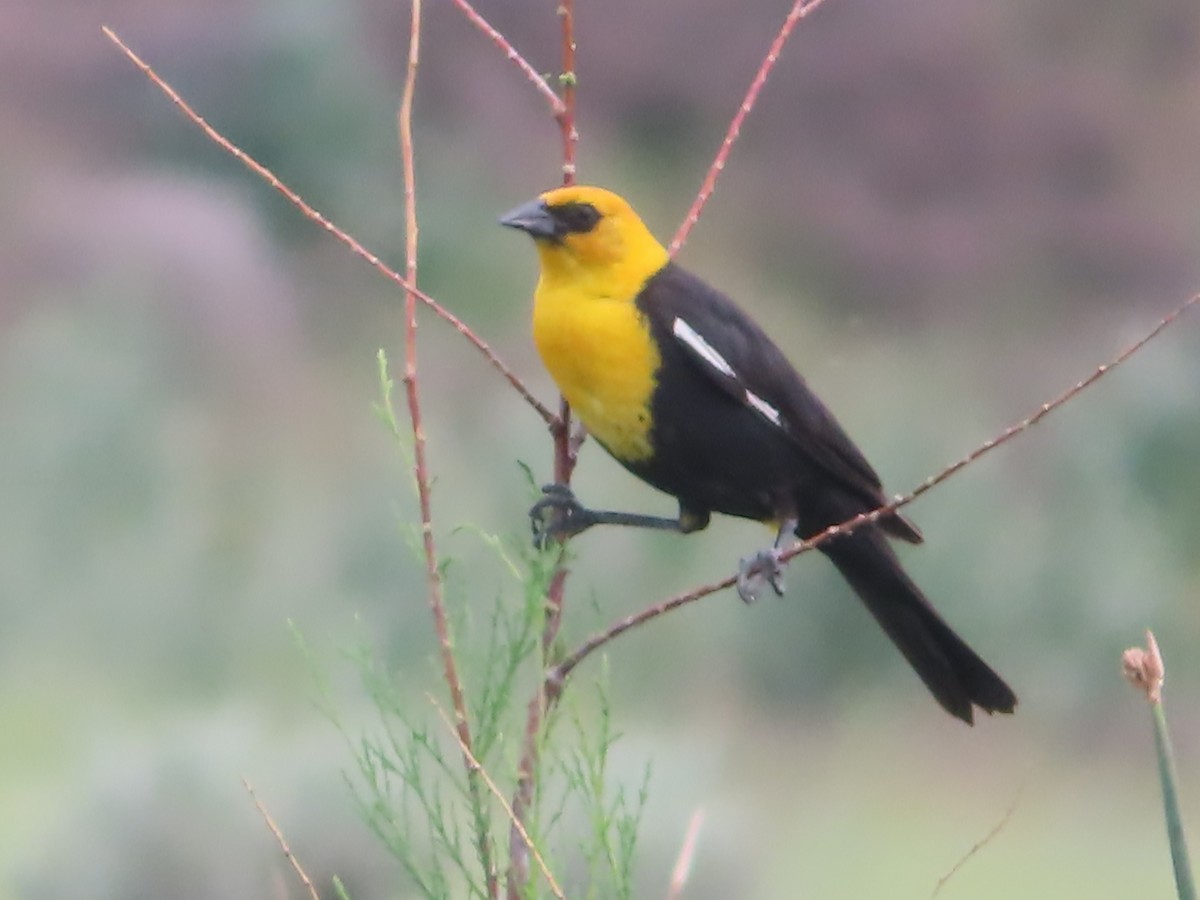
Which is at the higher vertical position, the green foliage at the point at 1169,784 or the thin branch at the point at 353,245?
the thin branch at the point at 353,245

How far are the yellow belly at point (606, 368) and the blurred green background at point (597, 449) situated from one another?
44cm

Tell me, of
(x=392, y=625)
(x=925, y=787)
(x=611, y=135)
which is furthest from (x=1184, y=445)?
(x=392, y=625)

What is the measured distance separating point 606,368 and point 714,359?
0.07 meters

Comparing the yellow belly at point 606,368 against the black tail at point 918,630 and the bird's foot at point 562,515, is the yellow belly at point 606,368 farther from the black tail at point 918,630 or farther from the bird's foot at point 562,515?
the black tail at point 918,630

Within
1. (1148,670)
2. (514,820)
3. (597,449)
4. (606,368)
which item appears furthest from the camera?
(597,449)

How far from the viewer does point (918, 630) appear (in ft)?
3.06

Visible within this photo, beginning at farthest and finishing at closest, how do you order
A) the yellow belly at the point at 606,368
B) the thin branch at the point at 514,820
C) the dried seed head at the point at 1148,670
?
1. the yellow belly at the point at 606,368
2. the thin branch at the point at 514,820
3. the dried seed head at the point at 1148,670

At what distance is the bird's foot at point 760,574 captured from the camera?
90 cm

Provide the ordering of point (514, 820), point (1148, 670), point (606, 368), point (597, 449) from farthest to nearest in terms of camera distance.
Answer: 1. point (597, 449)
2. point (606, 368)
3. point (514, 820)
4. point (1148, 670)

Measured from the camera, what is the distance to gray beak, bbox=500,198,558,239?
878 mm

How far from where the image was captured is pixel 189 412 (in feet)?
4.44

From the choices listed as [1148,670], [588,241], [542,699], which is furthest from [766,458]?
[1148,670]

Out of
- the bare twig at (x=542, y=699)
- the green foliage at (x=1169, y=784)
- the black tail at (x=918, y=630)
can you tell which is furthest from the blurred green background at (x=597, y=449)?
the green foliage at (x=1169, y=784)

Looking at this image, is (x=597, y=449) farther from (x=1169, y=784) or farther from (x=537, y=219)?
(x=1169, y=784)
